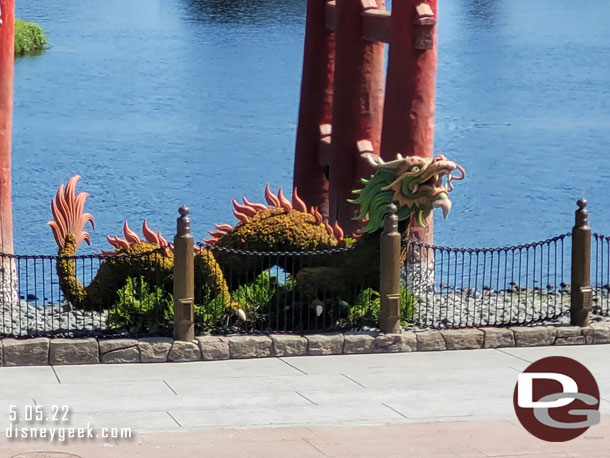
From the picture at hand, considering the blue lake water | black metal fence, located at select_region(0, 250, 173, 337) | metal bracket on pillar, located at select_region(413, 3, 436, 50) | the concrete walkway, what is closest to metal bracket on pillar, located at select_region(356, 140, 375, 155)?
metal bracket on pillar, located at select_region(413, 3, 436, 50)

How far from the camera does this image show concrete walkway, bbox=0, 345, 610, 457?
9531 mm

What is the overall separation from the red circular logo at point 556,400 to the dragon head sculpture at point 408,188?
1.86 metres

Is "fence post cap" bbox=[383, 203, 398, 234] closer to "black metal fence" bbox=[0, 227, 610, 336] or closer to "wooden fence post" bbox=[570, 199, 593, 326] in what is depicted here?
"black metal fence" bbox=[0, 227, 610, 336]

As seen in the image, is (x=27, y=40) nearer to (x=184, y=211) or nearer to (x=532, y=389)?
(x=184, y=211)

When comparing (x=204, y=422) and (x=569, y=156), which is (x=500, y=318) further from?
(x=569, y=156)

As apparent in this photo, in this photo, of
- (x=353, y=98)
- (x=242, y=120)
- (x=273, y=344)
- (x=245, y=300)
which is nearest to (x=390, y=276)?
(x=273, y=344)

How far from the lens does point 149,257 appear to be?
43.3 feet

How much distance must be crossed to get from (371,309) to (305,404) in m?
2.53

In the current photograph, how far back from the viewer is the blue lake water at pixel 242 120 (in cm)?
2972

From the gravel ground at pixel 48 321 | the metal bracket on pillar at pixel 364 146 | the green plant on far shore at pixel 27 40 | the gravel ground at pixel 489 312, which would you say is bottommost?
the gravel ground at pixel 48 321

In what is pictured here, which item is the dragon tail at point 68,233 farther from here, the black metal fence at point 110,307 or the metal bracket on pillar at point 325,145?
the metal bracket on pillar at point 325,145

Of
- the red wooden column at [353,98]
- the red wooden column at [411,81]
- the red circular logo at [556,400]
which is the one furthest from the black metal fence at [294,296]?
the red wooden column at [353,98]

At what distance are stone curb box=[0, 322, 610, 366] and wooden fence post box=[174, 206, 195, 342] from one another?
130 millimetres

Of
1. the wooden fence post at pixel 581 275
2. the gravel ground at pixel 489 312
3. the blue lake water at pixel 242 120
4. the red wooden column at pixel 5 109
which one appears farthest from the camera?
the blue lake water at pixel 242 120
